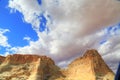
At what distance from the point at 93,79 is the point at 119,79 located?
199097 millimetres

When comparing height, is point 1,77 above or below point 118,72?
above

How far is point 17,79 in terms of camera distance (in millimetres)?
199750

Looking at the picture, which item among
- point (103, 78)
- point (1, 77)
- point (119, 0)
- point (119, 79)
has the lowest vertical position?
point (119, 79)

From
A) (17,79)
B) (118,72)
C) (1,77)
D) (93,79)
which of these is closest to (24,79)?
(17,79)

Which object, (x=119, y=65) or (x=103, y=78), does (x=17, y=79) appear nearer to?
(x=103, y=78)

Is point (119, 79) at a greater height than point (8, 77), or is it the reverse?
point (8, 77)

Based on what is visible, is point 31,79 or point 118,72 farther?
point 31,79

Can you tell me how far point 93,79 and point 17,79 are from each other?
62532 millimetres

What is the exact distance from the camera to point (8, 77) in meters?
198

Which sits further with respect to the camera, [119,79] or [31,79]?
[31,79]

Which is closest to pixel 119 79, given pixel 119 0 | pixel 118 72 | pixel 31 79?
pixel 118 72

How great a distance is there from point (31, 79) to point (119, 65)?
196m

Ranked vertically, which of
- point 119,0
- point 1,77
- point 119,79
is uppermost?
point 1,77

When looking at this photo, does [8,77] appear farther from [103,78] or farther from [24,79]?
[103,78]
